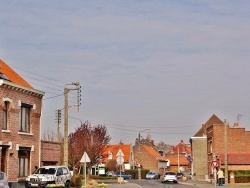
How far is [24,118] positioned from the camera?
136ft

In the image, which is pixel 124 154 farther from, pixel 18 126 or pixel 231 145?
pixel 18 126

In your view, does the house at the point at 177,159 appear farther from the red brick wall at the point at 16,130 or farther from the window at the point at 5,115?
the window at the point at 5,115

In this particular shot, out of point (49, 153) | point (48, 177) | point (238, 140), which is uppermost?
point (238, 140)

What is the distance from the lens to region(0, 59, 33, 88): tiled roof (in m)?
42.0

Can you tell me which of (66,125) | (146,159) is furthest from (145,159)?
(66,125)

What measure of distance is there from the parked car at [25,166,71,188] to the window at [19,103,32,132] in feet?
13.2

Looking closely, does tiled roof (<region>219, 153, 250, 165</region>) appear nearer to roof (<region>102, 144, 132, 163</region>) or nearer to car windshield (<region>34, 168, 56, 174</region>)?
car windshield (<region>34, 168, 56, 174</region>)

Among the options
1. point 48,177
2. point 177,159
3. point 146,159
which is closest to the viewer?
point 48,177

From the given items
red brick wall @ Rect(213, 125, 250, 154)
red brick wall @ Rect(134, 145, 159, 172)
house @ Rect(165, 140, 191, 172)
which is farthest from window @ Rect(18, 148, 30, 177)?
house @ Rect(165, 140, 191, 172)

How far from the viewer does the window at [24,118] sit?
40.9 meters

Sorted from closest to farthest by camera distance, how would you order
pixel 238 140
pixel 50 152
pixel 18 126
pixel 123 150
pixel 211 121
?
pixel 18 126, pixel 50 152, pixel 238 140, pixel 211 121, pixel 123 150

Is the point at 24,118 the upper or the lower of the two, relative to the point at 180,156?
upper

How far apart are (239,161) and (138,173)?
1233 inches

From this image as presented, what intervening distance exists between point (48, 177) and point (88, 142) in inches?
1628
